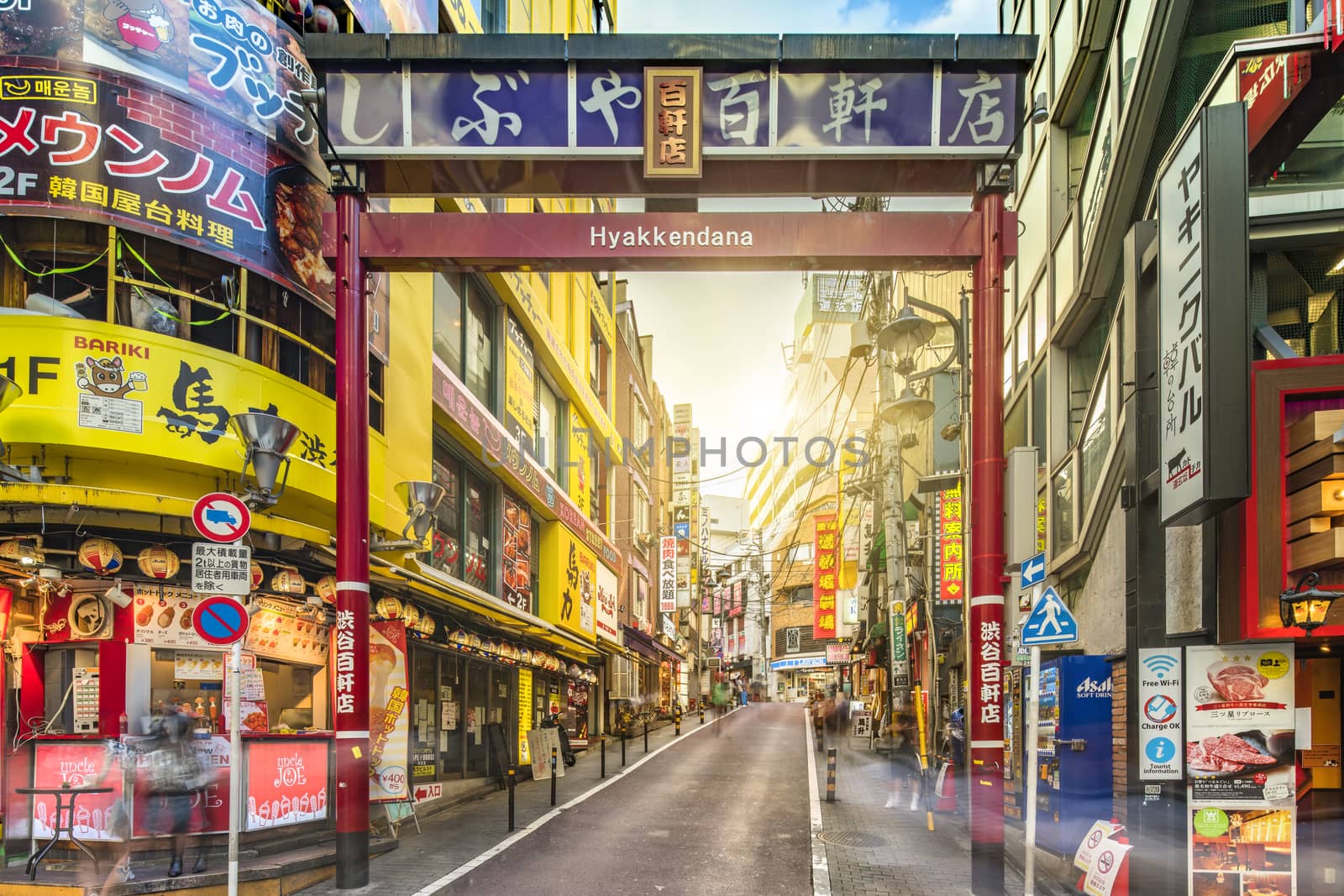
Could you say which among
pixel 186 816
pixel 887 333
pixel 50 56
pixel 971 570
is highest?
pixel 50 56

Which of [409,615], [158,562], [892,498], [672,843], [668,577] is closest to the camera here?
[158,562]

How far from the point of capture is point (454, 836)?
1358 cm

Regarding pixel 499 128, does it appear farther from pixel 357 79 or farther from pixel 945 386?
pixel 945 386


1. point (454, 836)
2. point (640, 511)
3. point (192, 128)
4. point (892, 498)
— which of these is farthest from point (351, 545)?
point (640, 511)

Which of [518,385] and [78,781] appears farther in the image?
[518,385]

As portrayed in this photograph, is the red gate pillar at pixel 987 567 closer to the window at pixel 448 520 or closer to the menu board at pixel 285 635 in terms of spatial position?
the menu board at pixel 285 635

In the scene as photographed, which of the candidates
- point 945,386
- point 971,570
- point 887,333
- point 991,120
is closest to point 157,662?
point 971,570

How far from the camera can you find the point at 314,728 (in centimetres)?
1312

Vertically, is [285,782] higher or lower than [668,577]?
lower

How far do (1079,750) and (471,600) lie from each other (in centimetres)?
899

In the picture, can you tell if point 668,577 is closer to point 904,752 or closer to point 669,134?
point 904,752

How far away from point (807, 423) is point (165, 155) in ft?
→ 257

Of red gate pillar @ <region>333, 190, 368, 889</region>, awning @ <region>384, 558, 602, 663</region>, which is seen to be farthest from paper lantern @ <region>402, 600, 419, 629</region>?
red gate pillar @ <region>333, 190, 368, 889</region>

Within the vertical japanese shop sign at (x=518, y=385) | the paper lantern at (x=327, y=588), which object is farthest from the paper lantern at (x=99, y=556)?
the vertical japanese shop sign at (x=518, y=385)
